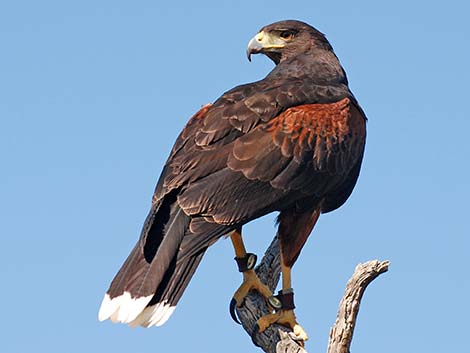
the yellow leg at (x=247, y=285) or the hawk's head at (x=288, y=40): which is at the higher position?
the hawk's head at (x=288, y=40)

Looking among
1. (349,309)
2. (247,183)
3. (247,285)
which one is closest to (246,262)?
(247,285)

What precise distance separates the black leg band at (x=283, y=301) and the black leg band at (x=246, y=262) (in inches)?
12.2

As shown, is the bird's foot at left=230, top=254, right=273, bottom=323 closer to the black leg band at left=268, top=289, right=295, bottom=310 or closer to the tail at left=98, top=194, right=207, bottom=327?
the black leg band at left=268, top=289, right=295, bottom=310

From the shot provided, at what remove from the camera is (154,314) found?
7316 millimetres

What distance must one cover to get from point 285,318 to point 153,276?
122 centimetres

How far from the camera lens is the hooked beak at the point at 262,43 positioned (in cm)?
972

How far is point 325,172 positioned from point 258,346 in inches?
57.4

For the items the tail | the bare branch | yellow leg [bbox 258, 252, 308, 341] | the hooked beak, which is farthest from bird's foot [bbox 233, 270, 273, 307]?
the hooked beak

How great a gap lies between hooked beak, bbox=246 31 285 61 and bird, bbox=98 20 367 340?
1.60ft

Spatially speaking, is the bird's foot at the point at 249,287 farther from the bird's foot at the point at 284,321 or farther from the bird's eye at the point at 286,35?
the bird's eye at the point at 286,35

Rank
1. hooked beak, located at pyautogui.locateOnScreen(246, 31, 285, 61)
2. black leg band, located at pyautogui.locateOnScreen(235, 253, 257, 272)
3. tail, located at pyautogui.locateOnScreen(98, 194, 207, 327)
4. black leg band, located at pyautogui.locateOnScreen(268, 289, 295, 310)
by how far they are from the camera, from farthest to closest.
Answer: hooked beak, located at pyautogui.locateOnScreen(246, 31, 285, 61), black leg band, located at pyautogui.locateOnScreen(235, 253, 257, 272), black leg band, located at pyautogui.locateOnScreen(268, 289, 295, 310), tail, located at pyautogui.locateOnScreen(98, 194, 207, 327)

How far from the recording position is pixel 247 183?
26.1 feet

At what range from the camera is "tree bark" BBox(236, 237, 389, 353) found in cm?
682

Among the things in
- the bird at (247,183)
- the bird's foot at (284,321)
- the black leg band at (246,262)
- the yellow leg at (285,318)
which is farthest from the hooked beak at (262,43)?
the bird's foot at (284,321)
